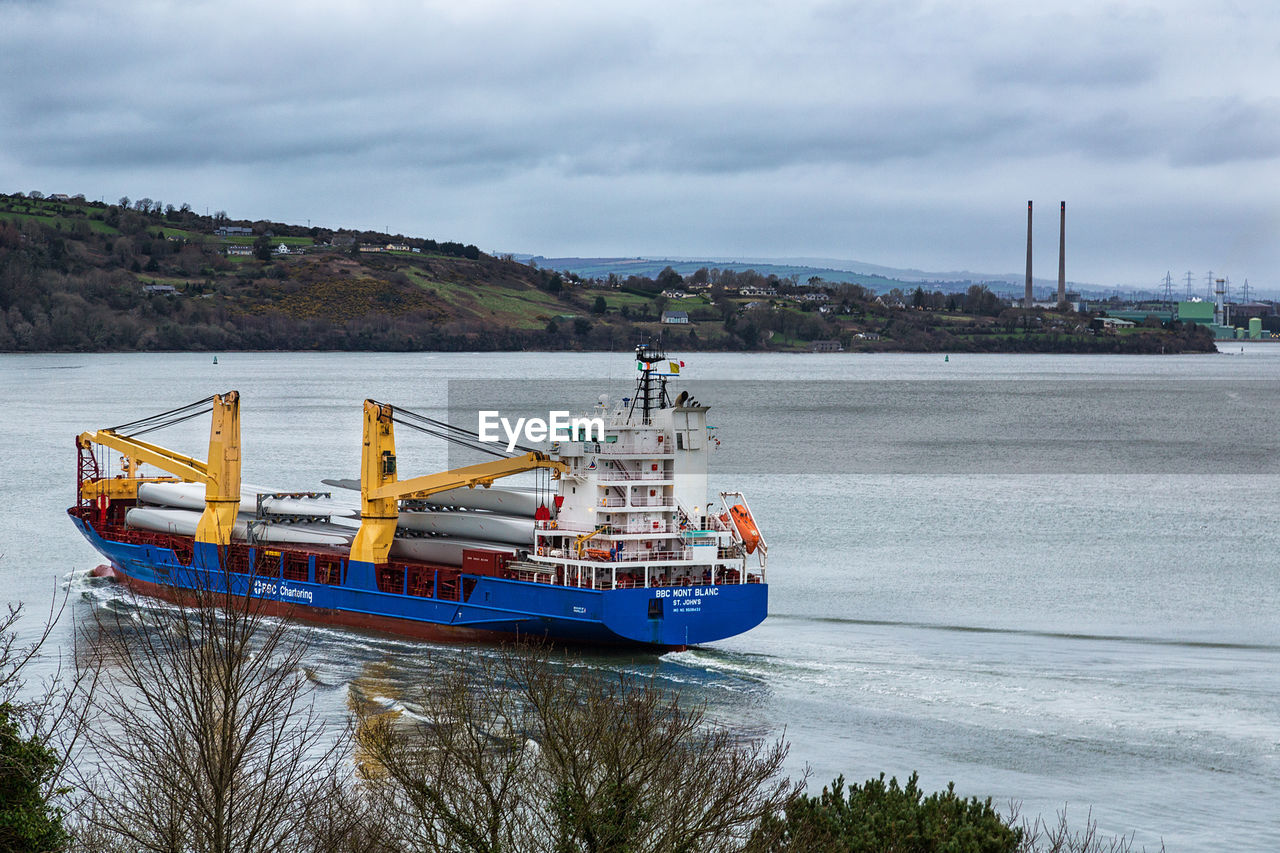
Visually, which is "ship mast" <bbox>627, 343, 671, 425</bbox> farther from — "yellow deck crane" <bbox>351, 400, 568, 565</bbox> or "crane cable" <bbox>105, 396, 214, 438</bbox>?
"crane cable" <bbox>105, 396, 214, 438</bbox>

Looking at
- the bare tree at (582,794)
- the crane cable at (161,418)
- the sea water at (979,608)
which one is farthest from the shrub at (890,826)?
the crane cable at (161,418)

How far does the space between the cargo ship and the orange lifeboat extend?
0.18ft

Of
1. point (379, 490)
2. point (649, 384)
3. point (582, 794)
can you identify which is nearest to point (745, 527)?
point (649, 384)

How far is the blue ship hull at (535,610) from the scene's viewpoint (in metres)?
36.3

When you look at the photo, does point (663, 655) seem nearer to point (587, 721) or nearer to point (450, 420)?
point (587, 721)

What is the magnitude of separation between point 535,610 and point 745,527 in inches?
256

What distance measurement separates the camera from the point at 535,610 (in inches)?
1471

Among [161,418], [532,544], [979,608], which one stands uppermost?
[161,418]

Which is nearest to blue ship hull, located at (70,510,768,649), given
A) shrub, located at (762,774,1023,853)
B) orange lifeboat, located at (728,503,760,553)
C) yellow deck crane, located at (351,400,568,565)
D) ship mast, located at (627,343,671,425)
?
yellow deck crane, located at (351,400,568,565)

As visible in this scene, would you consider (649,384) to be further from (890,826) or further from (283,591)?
(890,826)

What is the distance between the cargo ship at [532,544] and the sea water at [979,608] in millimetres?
1266

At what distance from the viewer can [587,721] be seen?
1719 centimetres

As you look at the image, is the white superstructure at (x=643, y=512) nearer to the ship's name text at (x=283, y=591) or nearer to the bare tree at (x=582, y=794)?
the ship's name text at (x=283, y=591)

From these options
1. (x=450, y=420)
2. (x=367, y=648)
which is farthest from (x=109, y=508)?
(x=450, y=420)
